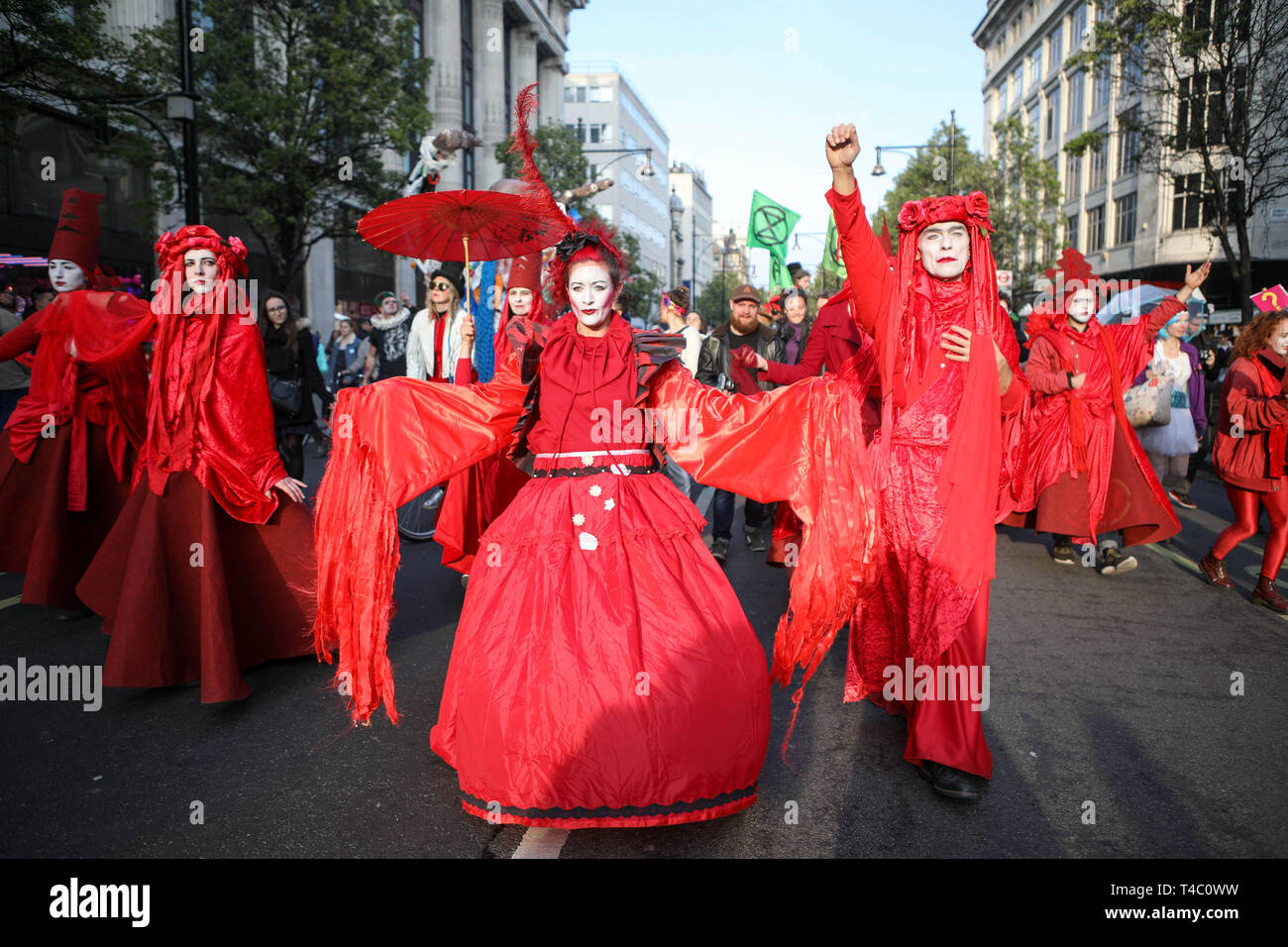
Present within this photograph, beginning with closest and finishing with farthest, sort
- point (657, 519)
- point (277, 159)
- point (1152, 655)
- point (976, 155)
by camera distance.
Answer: point (657, 519)
point (1152, 655)
point (277, 159)
point (976, 155)

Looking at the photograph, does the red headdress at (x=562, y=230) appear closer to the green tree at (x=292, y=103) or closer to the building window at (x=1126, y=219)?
the green tree at (x=292, y=103)

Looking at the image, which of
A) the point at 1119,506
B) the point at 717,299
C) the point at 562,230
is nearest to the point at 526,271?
the point at 562,230

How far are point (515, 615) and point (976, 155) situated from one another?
3822 centimetres

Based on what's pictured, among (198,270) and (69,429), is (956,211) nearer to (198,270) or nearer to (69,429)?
(198,270)

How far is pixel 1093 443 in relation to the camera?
7.26 meters

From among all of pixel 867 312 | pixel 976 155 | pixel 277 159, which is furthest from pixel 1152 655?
pixel 976 155

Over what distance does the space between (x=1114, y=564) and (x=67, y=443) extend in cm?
756

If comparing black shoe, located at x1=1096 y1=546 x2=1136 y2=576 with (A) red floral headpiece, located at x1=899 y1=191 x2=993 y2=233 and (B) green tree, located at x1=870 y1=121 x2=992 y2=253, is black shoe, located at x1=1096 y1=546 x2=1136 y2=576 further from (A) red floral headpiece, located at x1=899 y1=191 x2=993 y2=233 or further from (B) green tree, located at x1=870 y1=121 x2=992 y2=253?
(B) green tree, located at x1=870 y1=121 x2=992 y2=253

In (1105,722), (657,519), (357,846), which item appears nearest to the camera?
(357,846)

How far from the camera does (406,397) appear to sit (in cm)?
363

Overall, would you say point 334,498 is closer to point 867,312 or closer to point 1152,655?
point 867,312

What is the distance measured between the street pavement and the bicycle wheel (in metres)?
2.87

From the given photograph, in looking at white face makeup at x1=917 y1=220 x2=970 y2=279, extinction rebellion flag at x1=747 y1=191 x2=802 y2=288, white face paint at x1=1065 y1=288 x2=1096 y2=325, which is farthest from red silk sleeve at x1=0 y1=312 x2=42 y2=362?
extinction rebellion flag at x1=747 y1=191 x2=802 y2=288

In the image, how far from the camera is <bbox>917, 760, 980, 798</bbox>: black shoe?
346 centimetres
